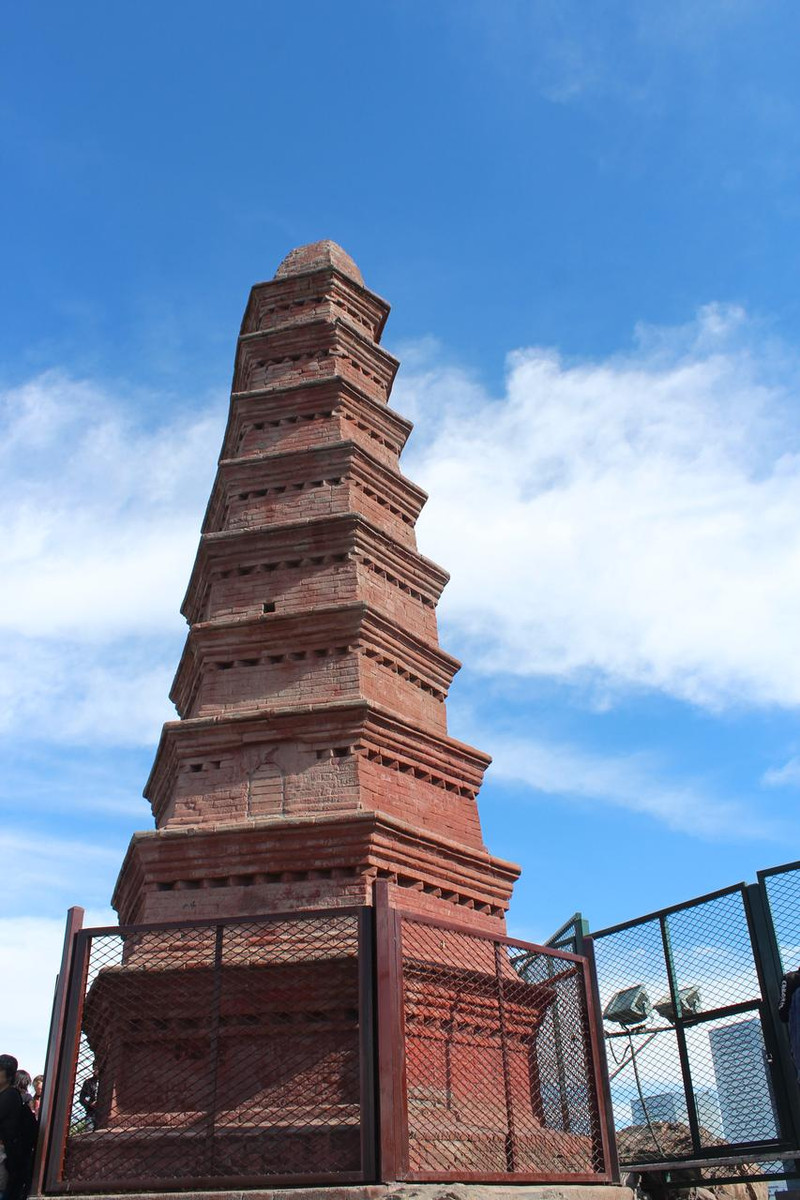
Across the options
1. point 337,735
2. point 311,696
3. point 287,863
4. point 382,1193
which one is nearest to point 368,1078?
point 382,1193

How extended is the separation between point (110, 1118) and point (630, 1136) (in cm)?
472

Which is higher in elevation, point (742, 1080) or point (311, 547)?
point (311, 547)

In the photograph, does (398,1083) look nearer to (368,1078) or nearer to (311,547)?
(368,1078)

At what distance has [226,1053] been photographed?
7309mm

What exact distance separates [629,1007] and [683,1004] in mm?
527

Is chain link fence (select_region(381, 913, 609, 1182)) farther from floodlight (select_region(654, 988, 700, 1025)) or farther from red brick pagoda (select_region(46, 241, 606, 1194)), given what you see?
floodlight (select_region(654, 988, 700, 1025))

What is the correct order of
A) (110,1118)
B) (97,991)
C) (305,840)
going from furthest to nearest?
(305,840), (97,991), (110,1118)

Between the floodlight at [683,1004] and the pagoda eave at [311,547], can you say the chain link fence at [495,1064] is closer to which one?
the floodlight at [683,1004]

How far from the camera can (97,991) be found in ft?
25.0

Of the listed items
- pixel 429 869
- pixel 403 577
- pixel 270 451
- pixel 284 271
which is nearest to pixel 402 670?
pixel 403 577

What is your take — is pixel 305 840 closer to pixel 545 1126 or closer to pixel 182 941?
pixel 182 941

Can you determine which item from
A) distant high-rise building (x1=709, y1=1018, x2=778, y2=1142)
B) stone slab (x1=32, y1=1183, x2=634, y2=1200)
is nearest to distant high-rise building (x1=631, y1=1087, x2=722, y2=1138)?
distant high-rise building (x1=709, y1=1018, x2=778, y2=1142)

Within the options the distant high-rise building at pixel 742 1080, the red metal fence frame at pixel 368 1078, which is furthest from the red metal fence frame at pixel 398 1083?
the distant high-rise building at pixel 742 1080

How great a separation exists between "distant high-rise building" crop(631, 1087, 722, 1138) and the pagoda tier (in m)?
1.88
